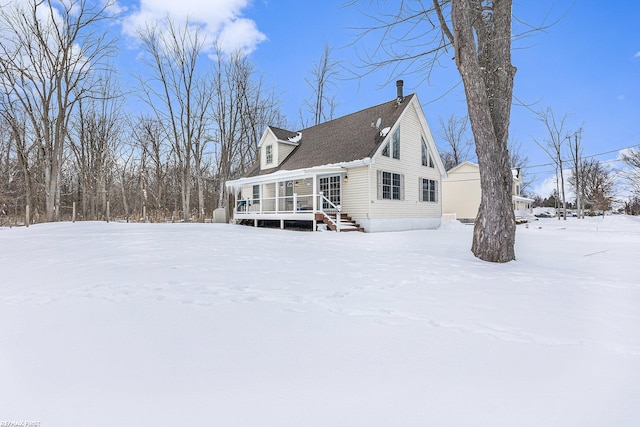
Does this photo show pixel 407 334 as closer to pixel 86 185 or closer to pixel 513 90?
pixel 513 90

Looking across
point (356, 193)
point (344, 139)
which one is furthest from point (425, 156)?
point (356, 193)

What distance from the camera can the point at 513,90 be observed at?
6707 millimetres

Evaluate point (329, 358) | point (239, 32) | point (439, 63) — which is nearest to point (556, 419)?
point (329, 358)

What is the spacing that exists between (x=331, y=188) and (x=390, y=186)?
9.58 feet

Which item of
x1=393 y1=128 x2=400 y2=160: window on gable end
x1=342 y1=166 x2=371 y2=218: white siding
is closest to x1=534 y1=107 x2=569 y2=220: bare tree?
x1=393 y1=128 x2=400 y2=160: window on gable end

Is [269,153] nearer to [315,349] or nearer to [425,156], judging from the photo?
[425,156]

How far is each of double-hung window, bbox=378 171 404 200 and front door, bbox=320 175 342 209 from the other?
2.03 m

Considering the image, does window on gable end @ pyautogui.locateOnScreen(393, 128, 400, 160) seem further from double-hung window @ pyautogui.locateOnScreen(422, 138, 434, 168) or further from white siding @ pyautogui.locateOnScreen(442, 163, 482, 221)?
white siding @ pyautogui.locateOnScreen(442, 163, 482, 221)

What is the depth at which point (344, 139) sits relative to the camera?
52.3ft

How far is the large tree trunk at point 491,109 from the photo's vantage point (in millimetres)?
6215

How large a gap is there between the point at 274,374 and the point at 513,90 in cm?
757

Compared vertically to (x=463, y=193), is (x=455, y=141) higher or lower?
higher

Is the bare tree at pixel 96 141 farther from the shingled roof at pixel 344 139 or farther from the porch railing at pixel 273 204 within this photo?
the shingled roof at pixel 344 139

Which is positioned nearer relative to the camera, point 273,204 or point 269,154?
point 273,204
